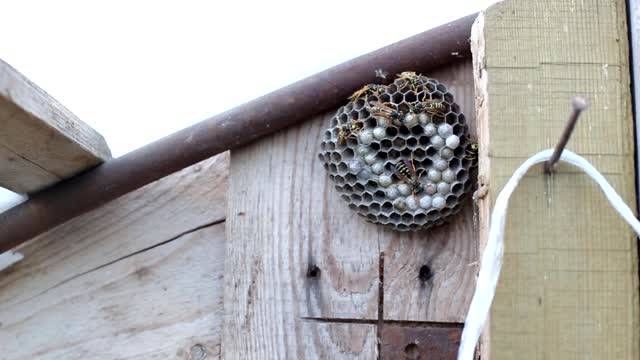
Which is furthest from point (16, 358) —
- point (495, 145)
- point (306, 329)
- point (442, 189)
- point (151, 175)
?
point (495, 145)

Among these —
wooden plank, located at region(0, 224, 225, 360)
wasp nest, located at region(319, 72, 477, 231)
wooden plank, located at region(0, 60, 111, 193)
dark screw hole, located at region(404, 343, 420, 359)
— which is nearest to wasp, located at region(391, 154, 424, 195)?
wasp nest, located at region(319, 72, 477, 231)

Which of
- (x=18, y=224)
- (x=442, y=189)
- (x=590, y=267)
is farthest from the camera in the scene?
(x=18, y=224)

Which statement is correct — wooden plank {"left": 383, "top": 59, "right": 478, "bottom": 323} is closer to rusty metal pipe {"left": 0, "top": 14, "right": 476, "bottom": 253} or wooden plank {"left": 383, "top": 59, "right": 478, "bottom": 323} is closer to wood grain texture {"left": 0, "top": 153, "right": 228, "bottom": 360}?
rusty metal pipe {"left": 0, "top": 14, "right": 476, "bottom": 253}

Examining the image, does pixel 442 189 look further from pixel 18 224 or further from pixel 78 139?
pixel 18 224

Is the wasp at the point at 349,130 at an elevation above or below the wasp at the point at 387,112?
below

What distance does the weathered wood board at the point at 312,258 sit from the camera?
127 cm

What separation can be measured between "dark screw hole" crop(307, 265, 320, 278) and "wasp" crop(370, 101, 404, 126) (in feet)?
0.79

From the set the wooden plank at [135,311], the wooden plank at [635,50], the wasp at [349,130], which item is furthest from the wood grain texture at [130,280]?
the wooden plank at [635,50]

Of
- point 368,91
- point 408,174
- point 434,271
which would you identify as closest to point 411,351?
point 434,271

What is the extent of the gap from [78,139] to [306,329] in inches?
17.0

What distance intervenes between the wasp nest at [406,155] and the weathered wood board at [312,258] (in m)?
0.04

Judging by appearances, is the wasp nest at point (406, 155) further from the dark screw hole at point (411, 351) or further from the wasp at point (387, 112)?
the dark screw hole at point (411, 351)

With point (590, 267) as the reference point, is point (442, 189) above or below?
above

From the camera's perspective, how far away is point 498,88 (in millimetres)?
957
